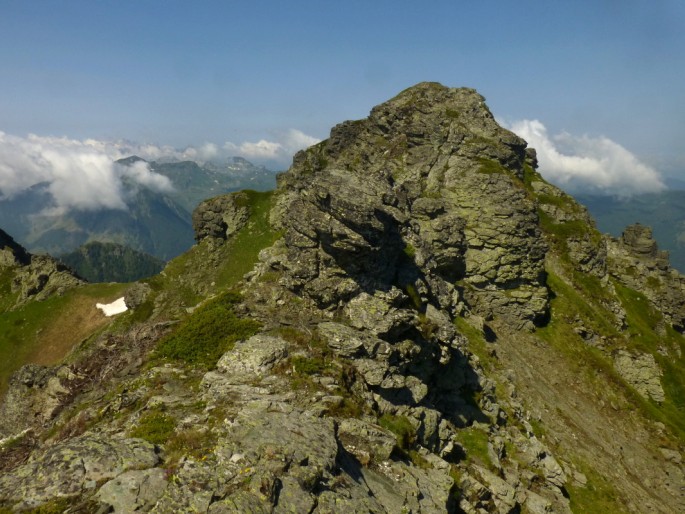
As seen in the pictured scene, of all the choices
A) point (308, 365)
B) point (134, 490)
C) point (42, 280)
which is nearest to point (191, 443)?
point (134, 490)

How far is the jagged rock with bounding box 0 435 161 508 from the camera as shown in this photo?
45.9 ft

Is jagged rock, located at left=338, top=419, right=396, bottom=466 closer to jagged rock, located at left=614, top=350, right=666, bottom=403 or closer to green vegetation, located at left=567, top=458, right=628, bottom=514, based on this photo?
green vegetation, located at left=567, top=458, right=628, bottom=514

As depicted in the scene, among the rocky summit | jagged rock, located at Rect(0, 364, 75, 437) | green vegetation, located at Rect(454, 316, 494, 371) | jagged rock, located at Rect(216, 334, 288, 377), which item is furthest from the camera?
green vegetation, located at Rect(454, 316, 494, 371)

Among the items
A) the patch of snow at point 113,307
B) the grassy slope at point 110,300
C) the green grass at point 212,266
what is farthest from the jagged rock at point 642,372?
the patch of snow at point 113,307

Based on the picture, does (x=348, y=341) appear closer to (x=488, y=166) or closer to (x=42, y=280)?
(x=488, y=166)

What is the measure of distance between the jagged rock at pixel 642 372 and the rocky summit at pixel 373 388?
310 mm

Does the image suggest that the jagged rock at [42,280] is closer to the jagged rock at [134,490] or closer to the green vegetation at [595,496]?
the jagged rock at [134,490]

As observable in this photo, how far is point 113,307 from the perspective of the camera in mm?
89375

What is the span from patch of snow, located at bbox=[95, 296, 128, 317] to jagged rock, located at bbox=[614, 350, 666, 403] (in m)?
92.3

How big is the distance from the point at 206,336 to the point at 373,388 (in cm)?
1094

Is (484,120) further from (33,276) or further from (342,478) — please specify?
(33,276)

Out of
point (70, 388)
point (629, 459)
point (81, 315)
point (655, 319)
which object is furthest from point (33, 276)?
point (655, 319)

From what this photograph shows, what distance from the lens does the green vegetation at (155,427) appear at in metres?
17.5

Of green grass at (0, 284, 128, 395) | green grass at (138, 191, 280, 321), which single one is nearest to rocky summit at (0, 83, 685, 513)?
green grass at (138, 191, 280, 321)
